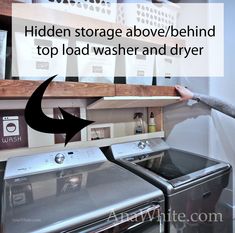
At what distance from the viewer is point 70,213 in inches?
35.9

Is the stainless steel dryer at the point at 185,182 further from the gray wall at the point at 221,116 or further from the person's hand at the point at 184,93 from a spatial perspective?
the person's hand at the point at 184,93

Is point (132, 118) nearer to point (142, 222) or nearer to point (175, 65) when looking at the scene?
point (175, 65)

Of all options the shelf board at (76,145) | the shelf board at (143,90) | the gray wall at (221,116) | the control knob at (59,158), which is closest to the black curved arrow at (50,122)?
the shelf board at (76,145)

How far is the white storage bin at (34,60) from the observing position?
1.18m

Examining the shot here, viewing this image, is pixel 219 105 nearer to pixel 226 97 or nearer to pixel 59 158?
pixel 226 97

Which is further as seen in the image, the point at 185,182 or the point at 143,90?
the point at 143,90

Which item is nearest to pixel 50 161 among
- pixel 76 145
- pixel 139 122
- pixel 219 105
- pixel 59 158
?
pixel 59 158

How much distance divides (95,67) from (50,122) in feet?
1.84

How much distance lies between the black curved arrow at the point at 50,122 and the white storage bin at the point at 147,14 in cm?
82

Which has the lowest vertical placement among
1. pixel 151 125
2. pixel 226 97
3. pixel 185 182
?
pixel 185 182

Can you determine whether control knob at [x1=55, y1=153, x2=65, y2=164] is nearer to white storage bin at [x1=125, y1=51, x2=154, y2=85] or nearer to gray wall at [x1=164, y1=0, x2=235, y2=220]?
white storage bin at [x1=125, y1=51, x2=154, y2=85]

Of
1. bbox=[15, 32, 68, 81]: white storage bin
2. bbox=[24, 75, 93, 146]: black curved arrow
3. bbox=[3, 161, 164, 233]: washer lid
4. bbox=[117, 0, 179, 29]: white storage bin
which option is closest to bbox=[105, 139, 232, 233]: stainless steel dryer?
bbox=[3, 161, 164, 233]: washer lid

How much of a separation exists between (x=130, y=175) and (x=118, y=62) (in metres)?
0.87

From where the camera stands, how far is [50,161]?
1426mm
